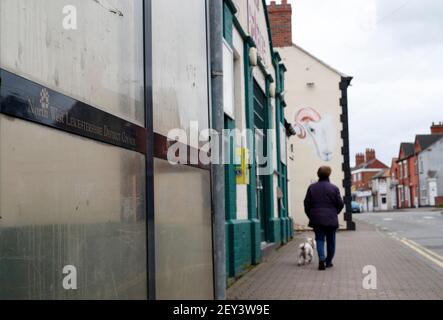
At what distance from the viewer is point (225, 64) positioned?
9.25m

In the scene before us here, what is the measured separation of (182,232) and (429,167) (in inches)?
2840

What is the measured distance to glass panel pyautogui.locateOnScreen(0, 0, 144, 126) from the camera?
2.72 m

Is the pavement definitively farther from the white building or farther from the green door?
the white building

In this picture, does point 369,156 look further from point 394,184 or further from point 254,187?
point 254,187

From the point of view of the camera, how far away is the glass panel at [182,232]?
4.64m

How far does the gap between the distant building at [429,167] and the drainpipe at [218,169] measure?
69352 mm

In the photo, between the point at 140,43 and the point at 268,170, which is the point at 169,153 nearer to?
the point at 140,43

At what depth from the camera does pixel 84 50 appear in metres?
3.39

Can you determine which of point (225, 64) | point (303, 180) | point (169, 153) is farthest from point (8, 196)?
point (303, 180)

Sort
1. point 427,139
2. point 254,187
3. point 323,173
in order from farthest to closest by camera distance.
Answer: point 427,139 → point 254,187 → point 323,173

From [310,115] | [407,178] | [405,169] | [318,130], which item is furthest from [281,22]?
[405,169]

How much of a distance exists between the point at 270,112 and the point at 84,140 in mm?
12321
